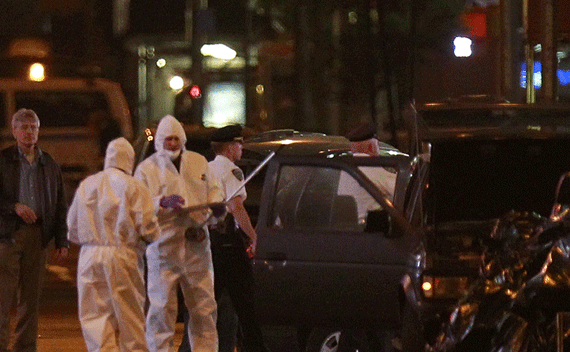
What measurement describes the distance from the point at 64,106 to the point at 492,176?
15.7 m

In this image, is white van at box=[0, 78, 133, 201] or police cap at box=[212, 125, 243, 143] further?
white van at box=[0, 78, 133, 201]

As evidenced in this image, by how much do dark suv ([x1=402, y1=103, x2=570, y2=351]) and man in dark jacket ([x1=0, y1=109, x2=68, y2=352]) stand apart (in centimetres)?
267

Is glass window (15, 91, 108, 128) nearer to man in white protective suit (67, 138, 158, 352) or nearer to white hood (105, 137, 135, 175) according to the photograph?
white hood (105, 137, 135, 175)

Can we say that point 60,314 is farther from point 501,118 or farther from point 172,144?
point 501,118

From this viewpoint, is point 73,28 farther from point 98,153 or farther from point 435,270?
point 435,270

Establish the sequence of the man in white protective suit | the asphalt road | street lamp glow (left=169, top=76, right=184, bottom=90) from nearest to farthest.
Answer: the man in white protective suit, the asphalt road, street lamp glow (left=169, top=76, right=184, bottom=90)

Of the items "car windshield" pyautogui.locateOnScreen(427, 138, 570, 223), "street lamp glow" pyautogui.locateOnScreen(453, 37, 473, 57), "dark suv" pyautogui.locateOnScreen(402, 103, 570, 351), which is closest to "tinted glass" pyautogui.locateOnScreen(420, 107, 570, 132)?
"dark suv" pyautogui.locateOnScreen(402, 103, 570, 351)

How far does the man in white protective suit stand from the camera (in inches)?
311

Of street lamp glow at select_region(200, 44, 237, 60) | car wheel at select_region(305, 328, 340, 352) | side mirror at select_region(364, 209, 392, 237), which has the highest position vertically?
street lamp glow at select_region(200, 44, 237, 60)

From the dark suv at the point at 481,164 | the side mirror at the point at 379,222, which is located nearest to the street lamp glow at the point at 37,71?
the dark suv at the point at 481,164

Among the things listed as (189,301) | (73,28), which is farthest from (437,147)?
(73,28)

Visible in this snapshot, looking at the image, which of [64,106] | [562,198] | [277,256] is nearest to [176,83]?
[64,106]

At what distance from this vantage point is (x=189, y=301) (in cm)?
845

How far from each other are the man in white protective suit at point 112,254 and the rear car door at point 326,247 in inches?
31.4
